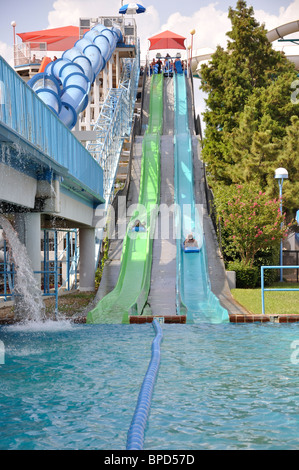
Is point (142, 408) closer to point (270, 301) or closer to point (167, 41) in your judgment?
point (270, 301)

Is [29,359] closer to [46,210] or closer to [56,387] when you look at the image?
[56,387]

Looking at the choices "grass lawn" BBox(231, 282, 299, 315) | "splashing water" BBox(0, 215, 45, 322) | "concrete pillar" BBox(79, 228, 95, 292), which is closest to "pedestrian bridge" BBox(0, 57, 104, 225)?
"splashing water" BBox(0, 215, 45, 322)

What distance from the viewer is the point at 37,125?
11.7m

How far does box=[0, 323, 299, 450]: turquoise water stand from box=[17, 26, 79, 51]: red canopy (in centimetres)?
4713

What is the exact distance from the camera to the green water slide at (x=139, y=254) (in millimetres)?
14998

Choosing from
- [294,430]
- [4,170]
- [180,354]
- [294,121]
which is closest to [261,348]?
[180,354]

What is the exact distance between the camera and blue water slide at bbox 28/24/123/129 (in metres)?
19.2

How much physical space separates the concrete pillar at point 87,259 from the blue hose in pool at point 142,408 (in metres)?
11.9

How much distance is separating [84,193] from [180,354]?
9.63 meters

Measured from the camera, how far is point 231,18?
2909cm
